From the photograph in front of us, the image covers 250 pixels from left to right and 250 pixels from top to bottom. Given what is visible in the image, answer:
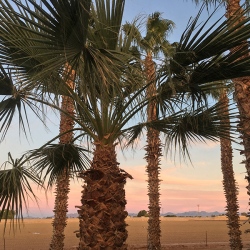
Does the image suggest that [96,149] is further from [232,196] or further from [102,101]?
[232,196]

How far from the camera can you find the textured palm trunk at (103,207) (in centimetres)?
530

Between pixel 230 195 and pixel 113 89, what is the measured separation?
392 inches

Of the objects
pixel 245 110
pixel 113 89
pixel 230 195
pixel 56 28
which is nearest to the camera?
pixel 56 28

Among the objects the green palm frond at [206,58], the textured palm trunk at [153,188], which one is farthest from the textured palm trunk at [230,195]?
the green palm frond at [206,58]

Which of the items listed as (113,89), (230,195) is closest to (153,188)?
(230,195)

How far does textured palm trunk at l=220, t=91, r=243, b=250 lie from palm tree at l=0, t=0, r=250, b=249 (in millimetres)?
6336

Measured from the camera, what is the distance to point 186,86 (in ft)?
16.9

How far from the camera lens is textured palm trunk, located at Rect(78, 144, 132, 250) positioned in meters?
5.30

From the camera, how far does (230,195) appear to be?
1345 centimetres

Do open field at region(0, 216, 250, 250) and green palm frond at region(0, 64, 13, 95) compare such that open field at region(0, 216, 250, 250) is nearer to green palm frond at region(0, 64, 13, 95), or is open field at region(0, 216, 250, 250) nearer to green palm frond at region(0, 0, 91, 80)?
green palm frond at region(0, 64, 13, 95)

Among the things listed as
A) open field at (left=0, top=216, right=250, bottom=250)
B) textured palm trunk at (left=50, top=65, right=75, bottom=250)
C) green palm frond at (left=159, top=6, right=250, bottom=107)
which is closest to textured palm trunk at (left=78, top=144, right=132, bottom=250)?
green palm frond at (left=159, top=6, right=250, bottom=107)

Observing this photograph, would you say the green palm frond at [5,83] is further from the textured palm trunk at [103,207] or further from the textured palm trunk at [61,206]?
the textured palm trunk at [61,206]

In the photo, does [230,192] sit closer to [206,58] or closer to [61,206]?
[61,206]

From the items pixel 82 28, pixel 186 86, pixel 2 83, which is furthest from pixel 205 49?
pixel 2 83
